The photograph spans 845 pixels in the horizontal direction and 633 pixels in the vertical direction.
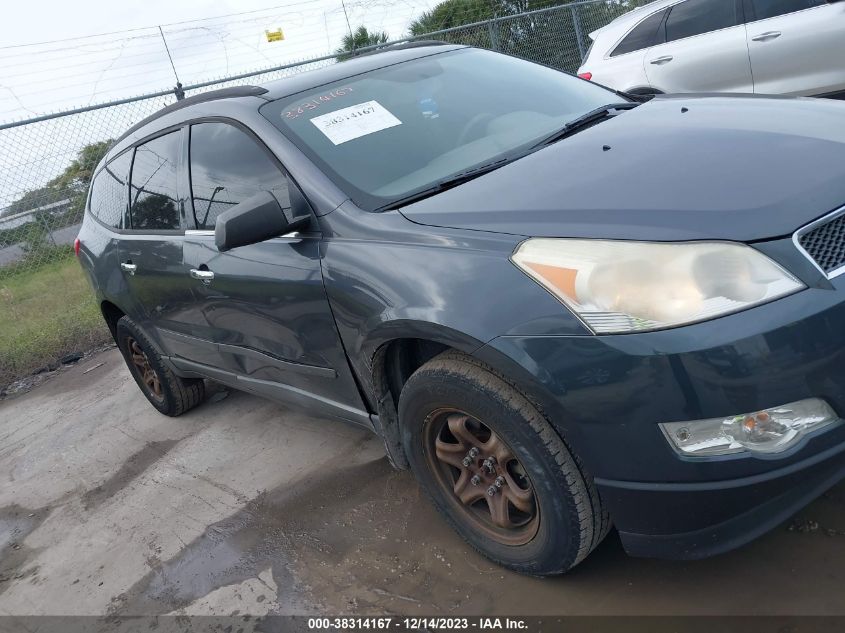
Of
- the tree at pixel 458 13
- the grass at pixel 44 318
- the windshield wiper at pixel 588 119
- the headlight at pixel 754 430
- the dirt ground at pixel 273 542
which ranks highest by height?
the tree at pixel 458 13

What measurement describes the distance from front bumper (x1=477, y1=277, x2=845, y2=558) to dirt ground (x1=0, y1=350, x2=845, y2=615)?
40 cm

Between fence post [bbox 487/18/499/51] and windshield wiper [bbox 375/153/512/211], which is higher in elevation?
fence post [bbox 487/18/499/51]

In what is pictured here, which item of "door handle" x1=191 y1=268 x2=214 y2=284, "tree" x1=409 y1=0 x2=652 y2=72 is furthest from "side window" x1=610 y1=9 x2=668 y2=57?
"door handle" x1=191 y1=268 x2=214 y2=284

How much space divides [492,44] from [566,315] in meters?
9.82

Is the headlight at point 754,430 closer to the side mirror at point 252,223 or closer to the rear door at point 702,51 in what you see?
the side mirror at point 252,223

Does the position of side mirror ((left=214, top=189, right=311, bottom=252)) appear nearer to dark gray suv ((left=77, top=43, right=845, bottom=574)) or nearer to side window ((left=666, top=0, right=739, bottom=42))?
dark gray suv ((left=77, top=43, right=845, bottom=574))

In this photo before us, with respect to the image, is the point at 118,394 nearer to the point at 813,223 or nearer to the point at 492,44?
the point at 813,223

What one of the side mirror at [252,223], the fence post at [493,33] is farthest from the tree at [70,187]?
the side mirror at [252,223]

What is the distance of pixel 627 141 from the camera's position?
8.60ft

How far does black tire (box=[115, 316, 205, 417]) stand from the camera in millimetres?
4441

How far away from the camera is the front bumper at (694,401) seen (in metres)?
1.84

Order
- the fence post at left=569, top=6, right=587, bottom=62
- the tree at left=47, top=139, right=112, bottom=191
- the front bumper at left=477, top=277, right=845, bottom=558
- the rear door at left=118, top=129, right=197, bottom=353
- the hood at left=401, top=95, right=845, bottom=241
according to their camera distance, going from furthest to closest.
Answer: the fence post at left=569, top=6, right=587, bottom=62 < the tree at left=47, top=139, right=112, bottom=191 < the rear door at left=118, top=129, right=197, bottom=353 < the hood at left=401, top=95, right=845, bottom=241 < the front bumper at left=477, top=277, right=845, bottom=558

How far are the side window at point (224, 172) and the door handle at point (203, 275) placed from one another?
0.63 feet

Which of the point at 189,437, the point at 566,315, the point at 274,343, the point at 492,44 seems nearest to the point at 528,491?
the point at 566,315
